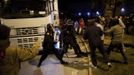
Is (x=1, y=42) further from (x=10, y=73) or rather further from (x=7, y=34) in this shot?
(x=10, y=73)

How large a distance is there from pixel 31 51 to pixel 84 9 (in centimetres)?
5258

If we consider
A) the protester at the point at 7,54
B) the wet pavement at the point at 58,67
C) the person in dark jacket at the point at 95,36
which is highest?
the protester at the point at 7,54

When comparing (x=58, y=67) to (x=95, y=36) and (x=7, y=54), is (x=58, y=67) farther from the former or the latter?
(x=7, y=54)

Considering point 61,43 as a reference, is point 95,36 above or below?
above

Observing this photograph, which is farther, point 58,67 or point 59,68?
point 58,67

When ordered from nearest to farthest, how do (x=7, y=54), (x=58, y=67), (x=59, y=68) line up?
(x=7, y=54) < (x=59, y=68) < (x=58, y=67)

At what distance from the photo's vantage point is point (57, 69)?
12.0m

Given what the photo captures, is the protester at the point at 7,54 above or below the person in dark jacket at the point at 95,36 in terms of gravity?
above

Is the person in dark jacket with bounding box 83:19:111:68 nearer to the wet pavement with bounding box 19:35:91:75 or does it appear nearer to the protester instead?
the wet pavement with bounding box 19:35:91:75

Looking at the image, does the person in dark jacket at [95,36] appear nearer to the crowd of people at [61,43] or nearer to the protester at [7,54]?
the crowd of people at [61,43]

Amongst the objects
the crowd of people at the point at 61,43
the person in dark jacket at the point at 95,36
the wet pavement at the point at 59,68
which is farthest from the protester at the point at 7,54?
the person in dark jacket at the point at 95,36

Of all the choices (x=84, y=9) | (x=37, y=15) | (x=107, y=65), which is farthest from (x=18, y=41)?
(x=84, y=9)

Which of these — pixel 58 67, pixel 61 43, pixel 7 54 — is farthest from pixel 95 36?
pixel 7 54

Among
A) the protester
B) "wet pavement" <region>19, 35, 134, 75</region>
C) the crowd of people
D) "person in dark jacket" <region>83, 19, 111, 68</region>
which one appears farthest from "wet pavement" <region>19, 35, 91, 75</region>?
the protester
